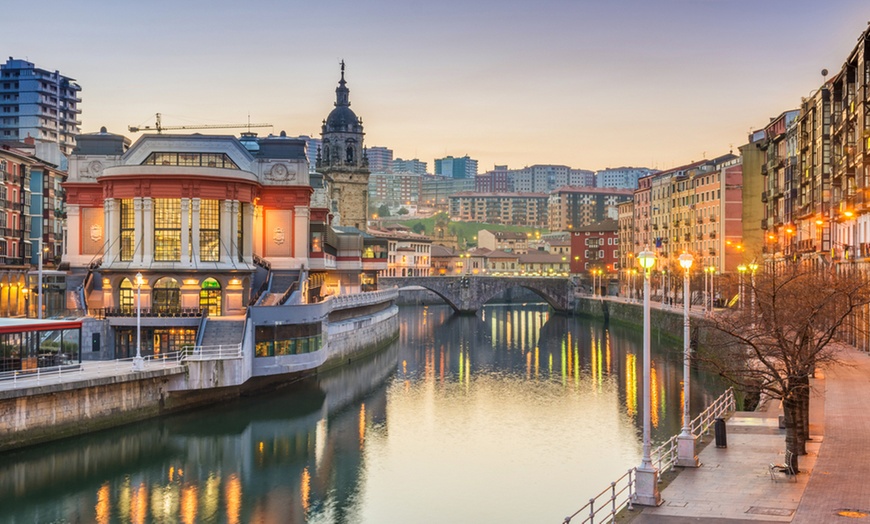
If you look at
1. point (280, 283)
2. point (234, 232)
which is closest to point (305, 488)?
point (234, 232)

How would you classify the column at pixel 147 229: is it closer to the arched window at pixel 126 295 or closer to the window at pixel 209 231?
the arched window at pixel 126 295

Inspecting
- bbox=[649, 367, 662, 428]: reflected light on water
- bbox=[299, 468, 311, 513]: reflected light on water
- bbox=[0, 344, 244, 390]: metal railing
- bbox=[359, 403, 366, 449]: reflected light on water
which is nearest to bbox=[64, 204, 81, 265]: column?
bbox=[0, 344, 244, 390]: metal railing

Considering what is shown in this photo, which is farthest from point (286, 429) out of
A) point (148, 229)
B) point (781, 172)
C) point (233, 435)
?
point (781, 172)

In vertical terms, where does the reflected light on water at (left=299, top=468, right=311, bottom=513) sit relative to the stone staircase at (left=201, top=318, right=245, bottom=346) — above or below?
below

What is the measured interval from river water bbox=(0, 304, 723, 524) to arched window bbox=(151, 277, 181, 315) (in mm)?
11023

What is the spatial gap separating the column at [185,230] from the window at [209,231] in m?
1.15

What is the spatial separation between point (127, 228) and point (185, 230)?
4753 mm

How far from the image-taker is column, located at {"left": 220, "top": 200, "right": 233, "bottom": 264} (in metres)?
72.1

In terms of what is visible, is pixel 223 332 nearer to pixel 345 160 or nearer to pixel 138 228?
pixel 138 228

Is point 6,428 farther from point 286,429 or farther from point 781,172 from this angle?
point 781,172

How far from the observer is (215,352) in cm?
5881

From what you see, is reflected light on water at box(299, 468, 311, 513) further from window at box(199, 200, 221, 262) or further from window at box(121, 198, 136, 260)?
window at box(121, 198, 136, 260)

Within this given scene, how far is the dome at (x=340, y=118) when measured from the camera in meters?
150

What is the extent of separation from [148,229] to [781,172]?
68.1m
